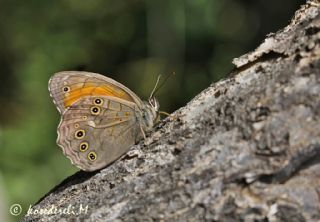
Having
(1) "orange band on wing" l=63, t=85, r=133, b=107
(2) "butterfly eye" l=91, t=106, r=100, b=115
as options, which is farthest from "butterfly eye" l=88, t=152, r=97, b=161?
(1) "orange band on wing" l=63, t=85, r=133, b=107

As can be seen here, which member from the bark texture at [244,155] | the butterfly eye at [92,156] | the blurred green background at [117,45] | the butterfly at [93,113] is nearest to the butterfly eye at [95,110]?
the butterfly at [93,113]

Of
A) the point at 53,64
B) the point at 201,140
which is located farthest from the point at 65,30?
the point at 201,140

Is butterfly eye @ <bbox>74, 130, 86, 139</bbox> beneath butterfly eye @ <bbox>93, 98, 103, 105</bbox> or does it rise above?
beneath

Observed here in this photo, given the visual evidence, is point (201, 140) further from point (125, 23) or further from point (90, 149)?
point (125, 23)

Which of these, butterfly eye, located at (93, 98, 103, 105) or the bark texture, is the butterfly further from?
the bark texture

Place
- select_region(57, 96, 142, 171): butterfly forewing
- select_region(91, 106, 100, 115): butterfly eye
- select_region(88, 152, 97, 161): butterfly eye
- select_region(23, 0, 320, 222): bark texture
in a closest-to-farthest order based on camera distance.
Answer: select_region(23, 0, 320, 222): bark texture
select_region(88, 152, 97, 161): butterfly eye
select_region(57, 96, 142, 171): butterfly forewing
select_region(91, 106, 100, 115): butterfly eye

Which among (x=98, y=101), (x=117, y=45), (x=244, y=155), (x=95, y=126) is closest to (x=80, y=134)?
(x=95, y=126)
